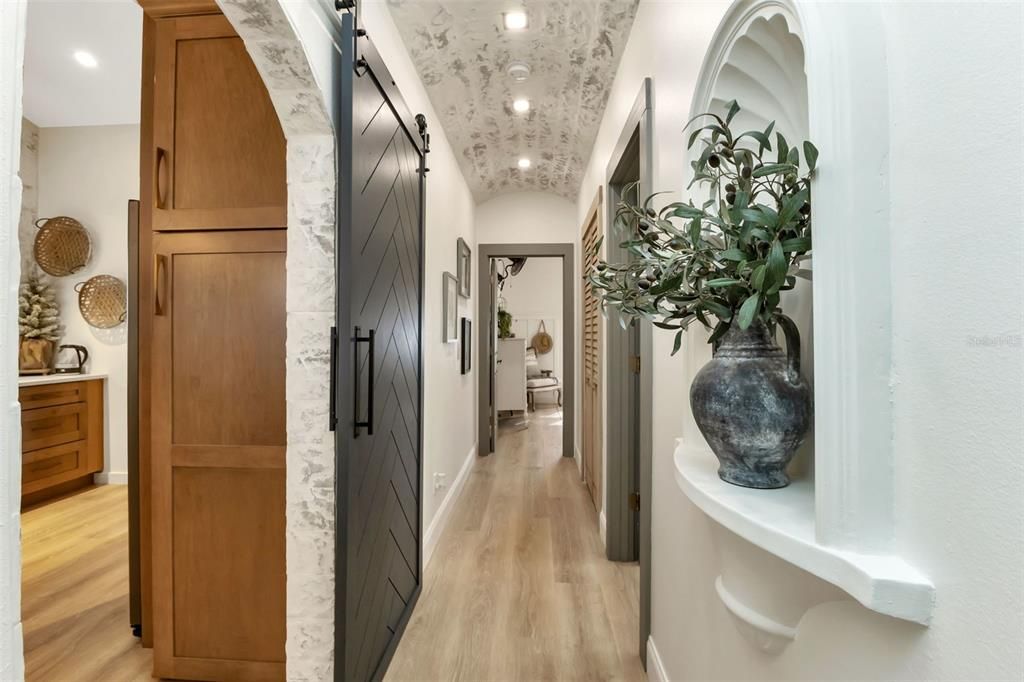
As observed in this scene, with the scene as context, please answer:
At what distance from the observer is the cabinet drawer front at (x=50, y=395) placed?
133 inches

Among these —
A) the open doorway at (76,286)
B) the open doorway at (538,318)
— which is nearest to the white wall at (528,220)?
the open doorway at (76,286)

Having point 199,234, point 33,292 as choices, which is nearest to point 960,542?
point 199,234

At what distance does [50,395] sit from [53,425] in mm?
230

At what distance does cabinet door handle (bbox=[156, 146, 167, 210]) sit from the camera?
1655 mm

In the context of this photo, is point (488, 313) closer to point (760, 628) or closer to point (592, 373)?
point (592, 373)

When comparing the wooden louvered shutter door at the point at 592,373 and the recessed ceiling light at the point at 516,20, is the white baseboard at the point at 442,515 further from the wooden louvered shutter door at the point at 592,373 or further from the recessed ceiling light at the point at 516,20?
the recessed ceiling light at the point at 516,20

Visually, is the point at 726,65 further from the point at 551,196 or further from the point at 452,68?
the point at 551,196

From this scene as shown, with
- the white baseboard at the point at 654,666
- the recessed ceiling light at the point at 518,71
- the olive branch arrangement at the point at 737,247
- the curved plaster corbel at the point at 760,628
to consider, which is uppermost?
the recessed ceiling light at the point at 518,71

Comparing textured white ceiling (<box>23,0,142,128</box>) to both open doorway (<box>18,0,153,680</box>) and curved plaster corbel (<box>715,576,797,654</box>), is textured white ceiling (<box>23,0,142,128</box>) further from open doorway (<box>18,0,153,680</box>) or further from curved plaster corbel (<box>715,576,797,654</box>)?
curved plaster corbel (<box>715,576,797,654</box>)

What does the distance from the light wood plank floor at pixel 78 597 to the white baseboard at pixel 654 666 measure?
179 cm

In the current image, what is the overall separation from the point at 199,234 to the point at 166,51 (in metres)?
0.66

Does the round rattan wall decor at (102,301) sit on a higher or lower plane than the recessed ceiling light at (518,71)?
lower

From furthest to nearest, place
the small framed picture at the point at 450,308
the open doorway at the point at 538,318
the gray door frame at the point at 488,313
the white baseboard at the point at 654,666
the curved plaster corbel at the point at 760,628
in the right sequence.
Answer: the open doorway at the point at 538,318, the gray door frame at the point at 488,313, the small framed picture at the point at 450,308, the white baseboard at the point at 654,666, the curved plaster corbel at the point at 760,628

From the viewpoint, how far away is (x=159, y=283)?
165 centimetres
